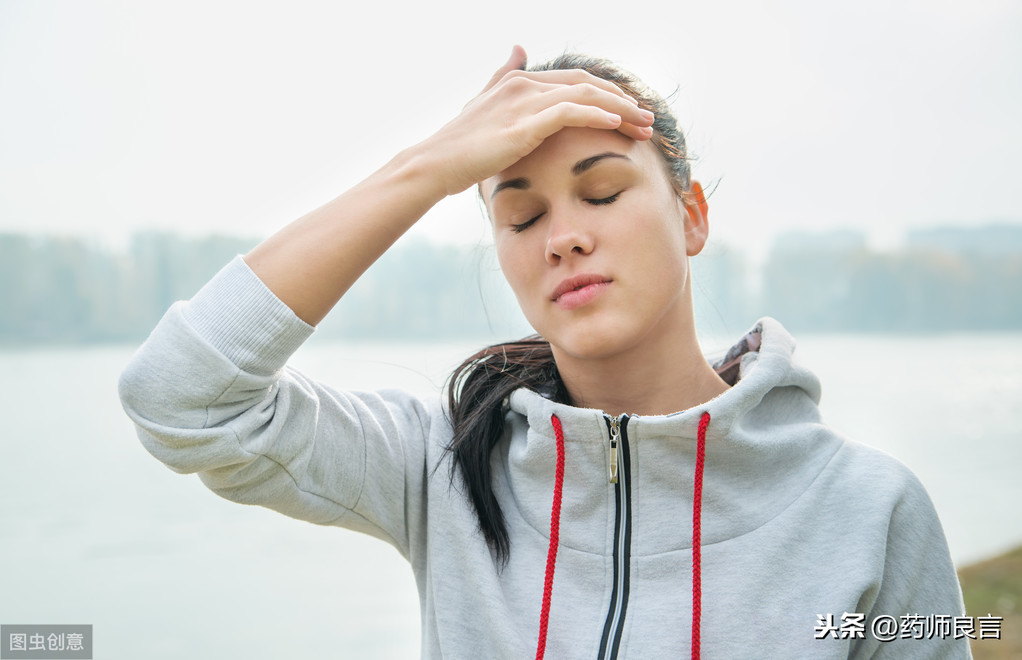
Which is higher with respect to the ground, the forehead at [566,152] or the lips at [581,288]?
the forehead at [566,152]

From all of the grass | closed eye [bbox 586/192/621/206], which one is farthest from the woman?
the grass

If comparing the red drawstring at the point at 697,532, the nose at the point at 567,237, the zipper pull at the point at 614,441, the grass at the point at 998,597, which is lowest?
the grass at the point at 998,597

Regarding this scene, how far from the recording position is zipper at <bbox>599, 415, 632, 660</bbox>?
4.33 feet

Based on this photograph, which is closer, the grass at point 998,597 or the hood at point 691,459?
the hood at point 691,459

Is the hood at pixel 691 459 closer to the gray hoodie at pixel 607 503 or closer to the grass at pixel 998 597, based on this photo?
the gray hoodie at pixel 607 503

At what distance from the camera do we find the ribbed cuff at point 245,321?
47.3 inches

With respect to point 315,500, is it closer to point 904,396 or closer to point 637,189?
point 637,189

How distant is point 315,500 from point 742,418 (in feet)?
2.40

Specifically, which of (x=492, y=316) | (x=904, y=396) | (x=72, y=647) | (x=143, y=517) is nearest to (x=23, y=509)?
(x=143, y=517)

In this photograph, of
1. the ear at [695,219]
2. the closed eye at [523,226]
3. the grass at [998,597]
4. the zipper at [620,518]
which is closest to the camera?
the zipper at [620,518]

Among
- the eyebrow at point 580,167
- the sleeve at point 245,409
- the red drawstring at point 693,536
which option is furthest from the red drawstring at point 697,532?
the sleeve at point 245,409

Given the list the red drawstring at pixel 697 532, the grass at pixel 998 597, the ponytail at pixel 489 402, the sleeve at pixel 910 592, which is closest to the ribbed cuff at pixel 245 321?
the ponytail at pixel 489 402

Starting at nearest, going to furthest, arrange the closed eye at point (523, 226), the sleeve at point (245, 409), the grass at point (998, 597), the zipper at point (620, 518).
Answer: the sleeve at point (245, 409) → the zipper at point (620, 518) → the closed eye at point (523, 226) → the grass at point (998, 597)

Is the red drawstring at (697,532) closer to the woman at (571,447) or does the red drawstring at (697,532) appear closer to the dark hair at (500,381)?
the woman at (571,447)
